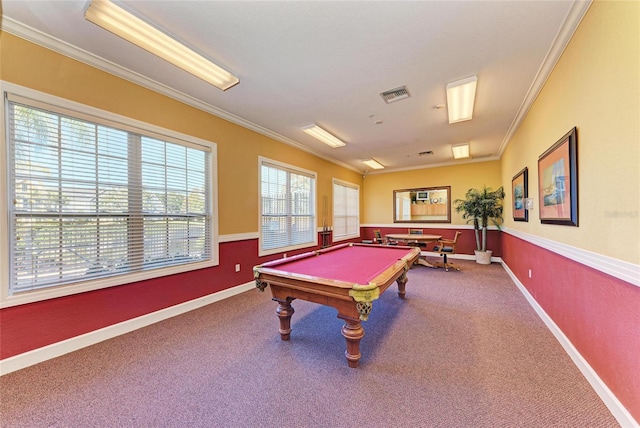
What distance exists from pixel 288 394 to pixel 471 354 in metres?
1.63

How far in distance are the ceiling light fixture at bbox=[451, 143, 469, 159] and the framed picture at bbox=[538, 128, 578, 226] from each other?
2560 millimetres

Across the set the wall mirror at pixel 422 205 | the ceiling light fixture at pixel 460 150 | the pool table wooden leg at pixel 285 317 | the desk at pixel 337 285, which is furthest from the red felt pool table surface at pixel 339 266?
the wall mirror at pixel 422 205

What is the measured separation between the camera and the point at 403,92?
2986 millimetres

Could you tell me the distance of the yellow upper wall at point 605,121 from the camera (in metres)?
1.31

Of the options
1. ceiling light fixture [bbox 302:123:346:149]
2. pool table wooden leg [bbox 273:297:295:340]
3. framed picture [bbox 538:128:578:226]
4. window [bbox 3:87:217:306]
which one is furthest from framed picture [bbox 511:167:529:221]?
window [bbox 3:87:217:306]

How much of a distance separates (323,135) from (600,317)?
4.10 m

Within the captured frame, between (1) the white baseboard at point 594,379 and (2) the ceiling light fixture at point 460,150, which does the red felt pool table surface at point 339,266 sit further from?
(2) the ceiling light fixture at point 460,150

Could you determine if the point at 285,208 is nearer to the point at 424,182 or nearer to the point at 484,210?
the point at 424,182

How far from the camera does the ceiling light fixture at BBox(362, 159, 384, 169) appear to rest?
6.47m

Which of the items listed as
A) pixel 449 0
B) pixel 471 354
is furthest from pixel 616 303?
pixel 449 0

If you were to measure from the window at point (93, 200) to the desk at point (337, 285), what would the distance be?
1.56 meters

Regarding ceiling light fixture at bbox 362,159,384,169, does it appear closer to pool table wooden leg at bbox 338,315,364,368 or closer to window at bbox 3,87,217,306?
window at bbox 3,87,217,306

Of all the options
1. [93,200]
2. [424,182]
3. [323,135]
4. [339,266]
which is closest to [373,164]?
[424,182]

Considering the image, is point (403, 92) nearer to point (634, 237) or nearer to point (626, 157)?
point (626, 157)
